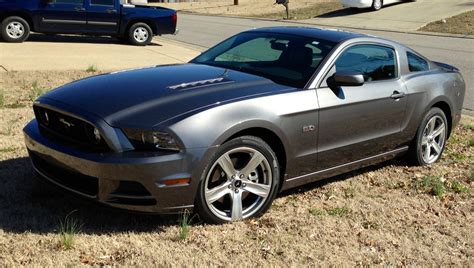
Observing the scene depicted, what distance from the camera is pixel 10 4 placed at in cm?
1425

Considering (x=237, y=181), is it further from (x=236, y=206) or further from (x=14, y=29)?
(x=14, y=29)

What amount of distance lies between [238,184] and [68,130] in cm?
128

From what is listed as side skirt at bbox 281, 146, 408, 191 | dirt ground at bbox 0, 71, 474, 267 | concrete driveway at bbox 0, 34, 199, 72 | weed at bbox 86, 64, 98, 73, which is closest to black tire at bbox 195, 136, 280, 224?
dirt ground at bbox 0, 71, 474, 267

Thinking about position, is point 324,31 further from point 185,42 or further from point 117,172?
point 185,42

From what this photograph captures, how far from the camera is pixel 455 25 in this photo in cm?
2305

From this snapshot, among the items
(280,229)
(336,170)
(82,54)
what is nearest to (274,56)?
(336,170)

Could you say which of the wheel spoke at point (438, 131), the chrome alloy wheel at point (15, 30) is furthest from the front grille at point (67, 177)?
the chrome alloy wheel at point (15, 30)

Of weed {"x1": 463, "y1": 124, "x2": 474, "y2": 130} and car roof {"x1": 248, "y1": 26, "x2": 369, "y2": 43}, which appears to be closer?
car roof {"x1": 248, "y1": 26, "x2": 369, "y2": 43}

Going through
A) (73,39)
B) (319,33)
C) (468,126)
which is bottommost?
(73,39)

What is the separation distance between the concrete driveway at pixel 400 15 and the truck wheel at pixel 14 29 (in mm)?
14256

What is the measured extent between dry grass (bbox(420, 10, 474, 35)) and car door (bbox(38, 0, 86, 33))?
45.7 feet

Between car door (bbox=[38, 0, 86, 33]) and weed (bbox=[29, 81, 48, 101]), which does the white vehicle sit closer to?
car door (bbox=[38, 0, 86, 33])

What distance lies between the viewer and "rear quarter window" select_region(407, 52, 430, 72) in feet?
19.0

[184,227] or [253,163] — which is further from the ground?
[253,163]
